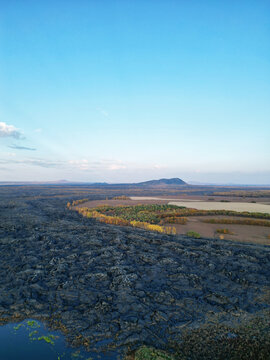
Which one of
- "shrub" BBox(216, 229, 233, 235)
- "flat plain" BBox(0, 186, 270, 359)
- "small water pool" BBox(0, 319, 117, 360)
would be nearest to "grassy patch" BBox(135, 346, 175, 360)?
"flat plain" BBox(0, 186, 270, 359)

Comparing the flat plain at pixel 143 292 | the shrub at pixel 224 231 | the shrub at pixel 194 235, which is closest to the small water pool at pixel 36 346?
the flat plain at pixel 143 292

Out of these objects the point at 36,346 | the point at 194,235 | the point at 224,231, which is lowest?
the point at 36,346

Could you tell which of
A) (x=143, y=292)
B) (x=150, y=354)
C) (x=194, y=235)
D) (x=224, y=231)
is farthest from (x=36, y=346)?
(x=224, y=231)

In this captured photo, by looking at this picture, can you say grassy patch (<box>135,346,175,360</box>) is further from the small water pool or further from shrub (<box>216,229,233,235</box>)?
shrub (<box>216,229,233,235</box>)

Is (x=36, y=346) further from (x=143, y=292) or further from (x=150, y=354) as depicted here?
(x=143, y=292)

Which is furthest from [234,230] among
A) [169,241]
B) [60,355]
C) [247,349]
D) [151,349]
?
[60,355]

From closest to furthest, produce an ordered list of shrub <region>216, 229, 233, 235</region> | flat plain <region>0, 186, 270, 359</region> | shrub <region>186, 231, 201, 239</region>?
1. flat plain <region>0, 186, 270, 359</region>
2. shrub <region>186, 231, 201, 239</region>
3. shrub <region>216, 229, 233, 235</region>

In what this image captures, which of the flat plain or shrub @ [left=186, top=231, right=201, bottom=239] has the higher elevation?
shrub @ [left=186, top=231, right=201, bottom=239]

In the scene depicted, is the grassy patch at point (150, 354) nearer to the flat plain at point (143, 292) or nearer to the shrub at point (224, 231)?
the flat plain at point (143, 292)
